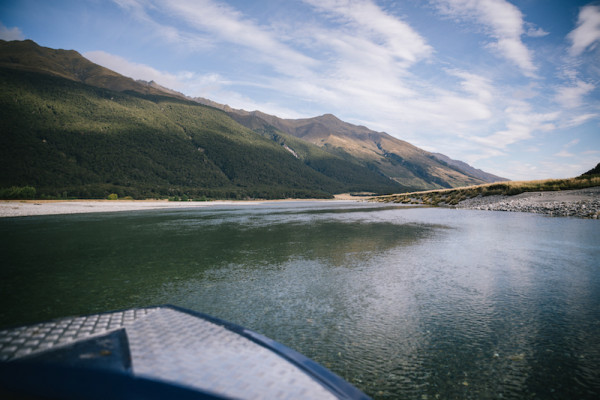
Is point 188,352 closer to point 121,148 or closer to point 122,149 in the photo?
point 122,149

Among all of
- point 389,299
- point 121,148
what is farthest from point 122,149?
point 389,299

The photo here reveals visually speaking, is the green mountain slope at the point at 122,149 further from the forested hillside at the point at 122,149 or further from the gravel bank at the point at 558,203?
the gravel bank at the point at 558,203

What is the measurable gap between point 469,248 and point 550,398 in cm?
1118

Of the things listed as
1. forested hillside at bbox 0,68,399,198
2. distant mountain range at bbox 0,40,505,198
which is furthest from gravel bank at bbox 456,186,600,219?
forested hillside at bbox 0,68,399,198

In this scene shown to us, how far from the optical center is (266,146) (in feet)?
648

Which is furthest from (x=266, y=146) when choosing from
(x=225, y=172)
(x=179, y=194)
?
(x=179, y=194)

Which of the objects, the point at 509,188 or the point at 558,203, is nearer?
the point at 558,203

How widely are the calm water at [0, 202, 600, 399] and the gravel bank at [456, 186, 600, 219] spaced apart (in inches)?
661

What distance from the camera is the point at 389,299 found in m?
7.32

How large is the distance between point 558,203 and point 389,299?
35550mm

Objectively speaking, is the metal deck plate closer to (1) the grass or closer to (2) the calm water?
(2) the calm water

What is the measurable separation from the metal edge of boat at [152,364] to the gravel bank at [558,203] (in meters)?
33.4

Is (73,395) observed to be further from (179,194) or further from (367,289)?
(179,194)

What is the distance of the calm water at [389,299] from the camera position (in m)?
4.32
